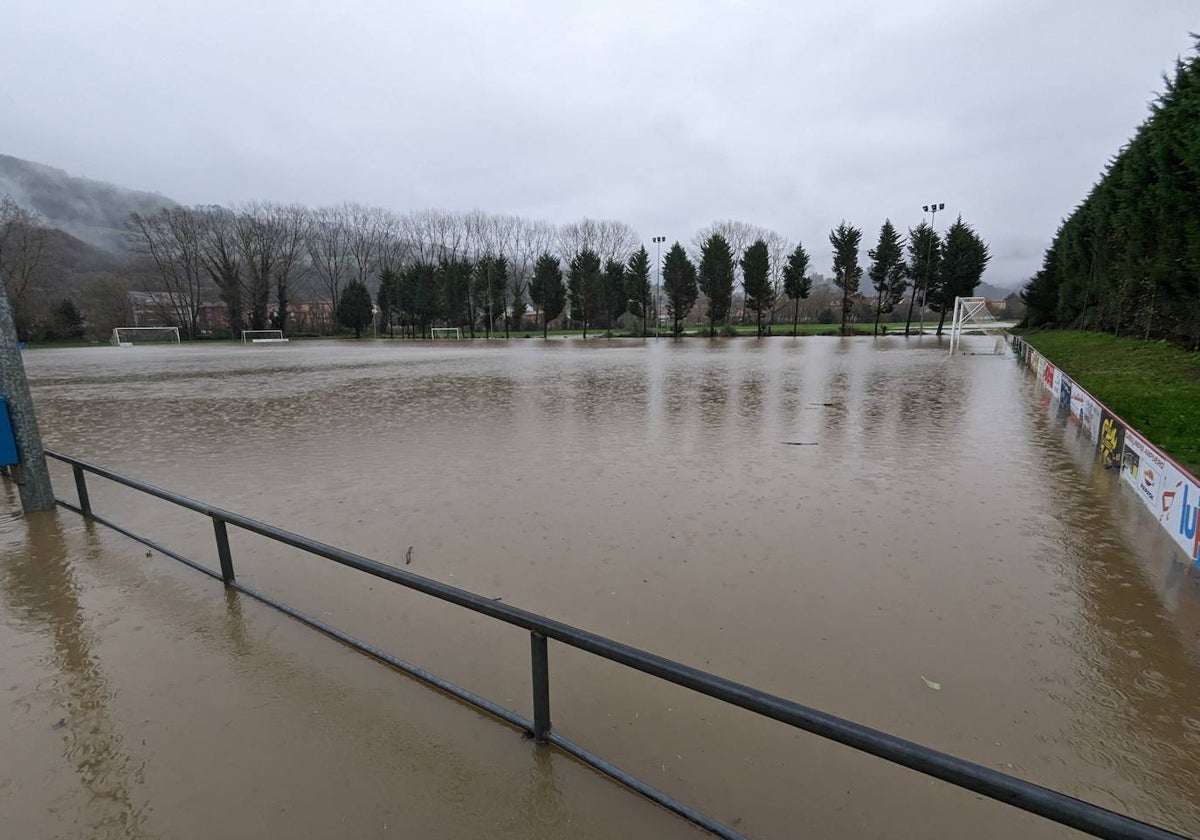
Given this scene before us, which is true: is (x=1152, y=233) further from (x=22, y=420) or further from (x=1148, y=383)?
(x=22, y=420)

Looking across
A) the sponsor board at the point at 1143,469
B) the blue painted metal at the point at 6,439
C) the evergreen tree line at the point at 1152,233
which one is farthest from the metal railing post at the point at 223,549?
the evergreen tree line at the point at 1152,233

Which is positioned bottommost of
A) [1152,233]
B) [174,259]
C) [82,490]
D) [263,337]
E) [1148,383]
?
[263,337]

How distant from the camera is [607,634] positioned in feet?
11.4

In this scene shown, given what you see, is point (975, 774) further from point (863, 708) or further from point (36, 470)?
point (36, 470)

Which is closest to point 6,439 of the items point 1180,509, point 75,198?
point 1180,509

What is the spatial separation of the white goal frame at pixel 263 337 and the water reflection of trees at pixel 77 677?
56.3 m

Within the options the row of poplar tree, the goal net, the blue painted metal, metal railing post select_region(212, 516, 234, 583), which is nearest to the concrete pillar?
the blue painted metal

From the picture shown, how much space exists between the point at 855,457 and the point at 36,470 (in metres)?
8.97

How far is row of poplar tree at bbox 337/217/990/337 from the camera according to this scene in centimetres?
4628

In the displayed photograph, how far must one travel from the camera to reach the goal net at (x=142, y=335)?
50.2 meters

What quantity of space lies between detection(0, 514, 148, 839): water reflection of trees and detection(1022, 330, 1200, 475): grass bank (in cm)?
921

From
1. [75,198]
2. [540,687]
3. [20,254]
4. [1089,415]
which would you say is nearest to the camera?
[540,687]

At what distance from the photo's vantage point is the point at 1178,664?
3.21 m

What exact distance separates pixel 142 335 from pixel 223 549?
6530 centimetres
